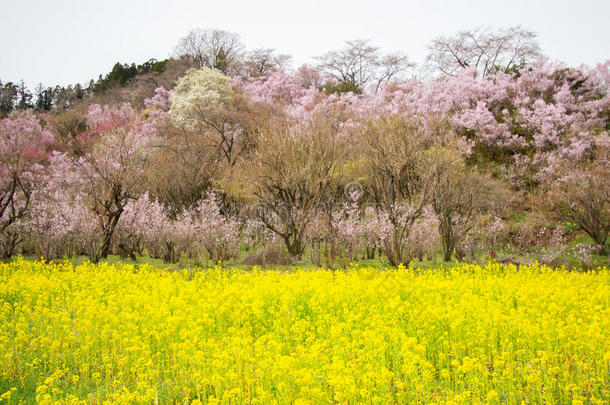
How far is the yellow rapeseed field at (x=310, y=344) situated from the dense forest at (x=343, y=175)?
21.6ft

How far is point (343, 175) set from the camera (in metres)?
23.7

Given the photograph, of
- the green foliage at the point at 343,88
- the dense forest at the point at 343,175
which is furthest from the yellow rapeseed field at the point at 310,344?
the green foliage at the point at 343,88

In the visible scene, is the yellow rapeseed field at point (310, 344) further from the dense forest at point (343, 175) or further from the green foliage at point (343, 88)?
the green foliage at point (343, 88)

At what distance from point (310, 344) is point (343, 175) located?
54.7ft

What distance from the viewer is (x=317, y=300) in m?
9.99

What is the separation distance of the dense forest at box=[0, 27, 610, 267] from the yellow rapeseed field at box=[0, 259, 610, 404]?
6593mm

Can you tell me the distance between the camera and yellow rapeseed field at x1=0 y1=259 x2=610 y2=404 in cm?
584

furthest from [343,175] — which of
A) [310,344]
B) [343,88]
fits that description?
[343,88]

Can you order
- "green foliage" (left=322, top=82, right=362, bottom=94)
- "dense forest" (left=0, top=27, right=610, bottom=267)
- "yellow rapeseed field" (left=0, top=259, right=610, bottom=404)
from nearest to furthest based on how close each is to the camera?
"yellow rapeseed field" (left=0, top=259, right=610, bottom=404) < "dense forest" (left=0, top=27, right=610, bottom=267) < "green foliage" (left=322, top=82, right=362, bottom=94)

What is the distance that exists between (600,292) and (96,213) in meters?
18.2

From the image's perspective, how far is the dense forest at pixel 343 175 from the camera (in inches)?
728

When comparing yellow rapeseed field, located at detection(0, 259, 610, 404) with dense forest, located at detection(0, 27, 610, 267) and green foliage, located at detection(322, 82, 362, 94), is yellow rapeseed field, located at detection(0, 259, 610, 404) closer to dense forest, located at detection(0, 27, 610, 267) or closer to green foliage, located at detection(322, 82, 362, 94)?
dense forest, located at detection(0, 27, 610, 267)

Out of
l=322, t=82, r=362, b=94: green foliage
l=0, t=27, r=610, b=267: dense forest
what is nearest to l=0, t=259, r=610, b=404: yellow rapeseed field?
l=0, t=27, r=610, b=267: dense forest

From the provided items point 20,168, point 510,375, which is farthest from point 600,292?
point 20,168
